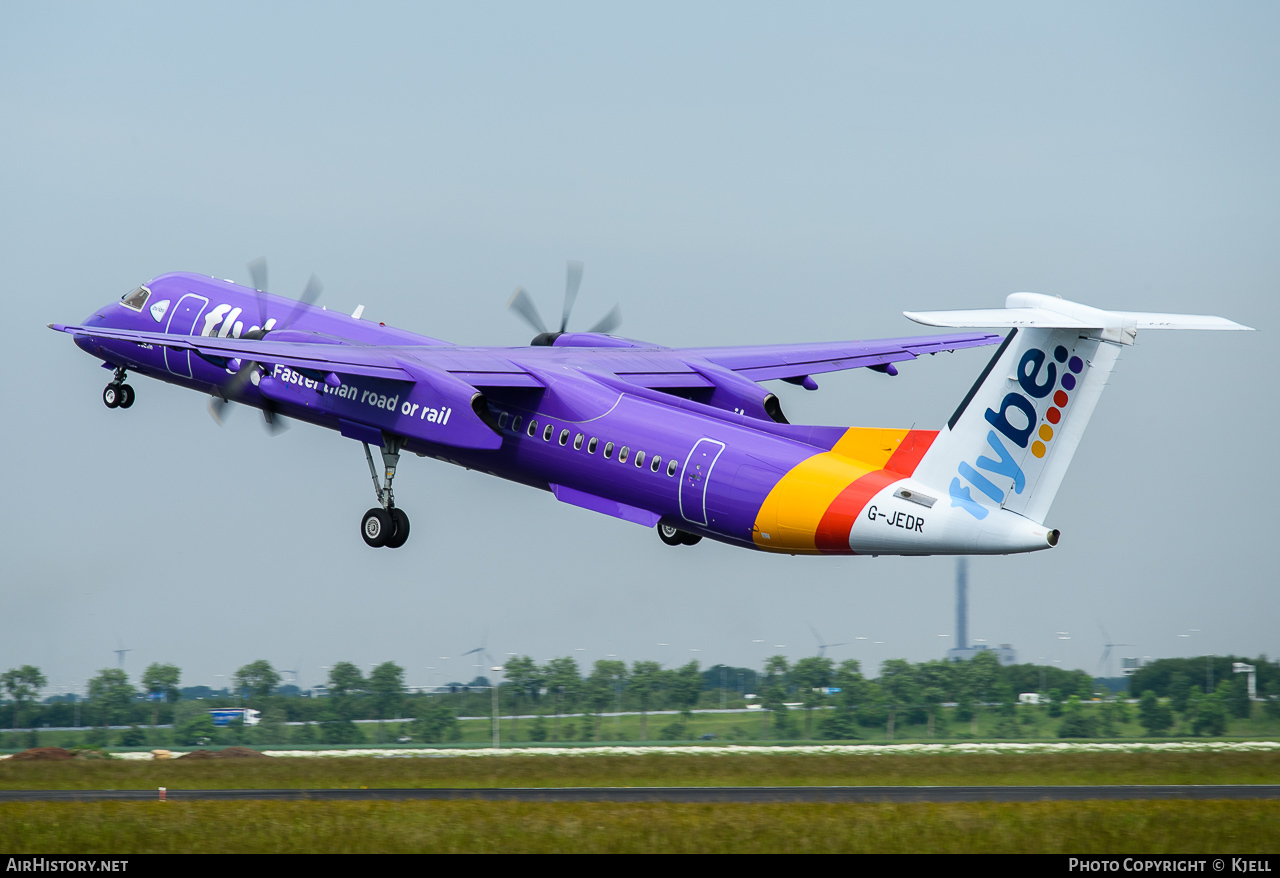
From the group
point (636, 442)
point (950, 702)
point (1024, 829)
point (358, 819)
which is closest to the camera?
point (1024, 829)

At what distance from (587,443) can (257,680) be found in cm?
2038

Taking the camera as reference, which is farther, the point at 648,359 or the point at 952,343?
the point at 952,343

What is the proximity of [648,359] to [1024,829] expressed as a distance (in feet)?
48.0

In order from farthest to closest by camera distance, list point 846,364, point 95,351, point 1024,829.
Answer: point 95,351, point 846,364, point 1024,829

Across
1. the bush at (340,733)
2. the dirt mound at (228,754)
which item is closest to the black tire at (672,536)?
the dirt mound at (228,754)

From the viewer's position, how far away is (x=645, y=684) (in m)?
43.1

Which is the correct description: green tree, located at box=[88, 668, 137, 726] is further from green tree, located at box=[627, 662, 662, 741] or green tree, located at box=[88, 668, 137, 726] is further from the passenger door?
the passenger door

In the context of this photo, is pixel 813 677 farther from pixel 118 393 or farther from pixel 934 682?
pixel 118 393

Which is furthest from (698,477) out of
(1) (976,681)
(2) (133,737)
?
(2) (133,737)

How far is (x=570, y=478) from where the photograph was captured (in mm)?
29281

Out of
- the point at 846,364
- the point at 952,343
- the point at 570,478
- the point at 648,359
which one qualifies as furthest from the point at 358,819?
the point at 952,343

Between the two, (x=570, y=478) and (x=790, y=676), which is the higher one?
(x=570, y=478)

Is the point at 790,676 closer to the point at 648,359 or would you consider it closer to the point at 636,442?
the point at 648,359

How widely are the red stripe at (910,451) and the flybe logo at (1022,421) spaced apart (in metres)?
0.88
